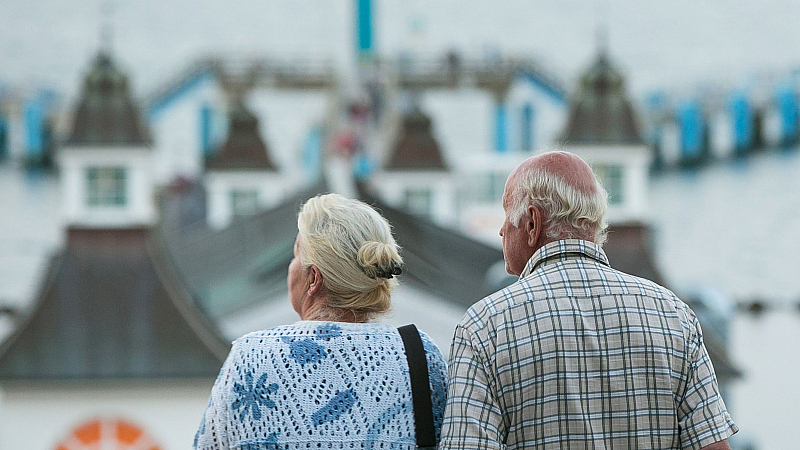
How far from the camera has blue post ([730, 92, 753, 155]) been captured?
41094 mm

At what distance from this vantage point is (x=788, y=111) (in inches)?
1582

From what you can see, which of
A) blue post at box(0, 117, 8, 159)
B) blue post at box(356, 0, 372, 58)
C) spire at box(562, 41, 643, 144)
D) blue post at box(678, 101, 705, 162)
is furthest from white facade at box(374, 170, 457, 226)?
blue post at box(0, 117, 8, 159)

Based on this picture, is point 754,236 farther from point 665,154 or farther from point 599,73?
point 599,73

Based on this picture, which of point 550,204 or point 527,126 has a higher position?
point 550,204

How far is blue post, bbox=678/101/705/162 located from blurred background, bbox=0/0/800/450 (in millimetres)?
75

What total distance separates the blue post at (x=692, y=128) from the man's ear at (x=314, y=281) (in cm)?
4195

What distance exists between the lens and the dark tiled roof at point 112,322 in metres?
11.4

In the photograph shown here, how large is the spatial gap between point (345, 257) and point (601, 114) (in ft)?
41.9

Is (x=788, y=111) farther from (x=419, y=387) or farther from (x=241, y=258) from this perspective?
(x=419, y=387)

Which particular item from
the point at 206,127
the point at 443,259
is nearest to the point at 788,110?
the point at 206,127

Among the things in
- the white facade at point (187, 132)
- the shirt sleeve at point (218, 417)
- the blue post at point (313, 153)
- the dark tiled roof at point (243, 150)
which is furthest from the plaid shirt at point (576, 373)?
the white facade at point (187, 132)

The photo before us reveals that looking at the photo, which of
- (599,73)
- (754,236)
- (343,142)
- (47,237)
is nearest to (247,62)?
(47,237)

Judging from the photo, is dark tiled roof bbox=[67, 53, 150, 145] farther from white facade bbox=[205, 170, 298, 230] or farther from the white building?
white facade bbox=[205, 170, 298, 230]

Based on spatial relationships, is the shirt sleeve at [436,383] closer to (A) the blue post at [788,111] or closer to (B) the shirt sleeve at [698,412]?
(B) the shirt sleeve at [698,412]
